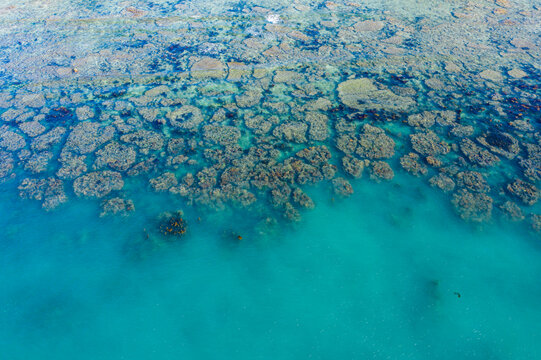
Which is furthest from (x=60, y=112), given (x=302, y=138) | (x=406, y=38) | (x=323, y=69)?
(x=406, y=38)

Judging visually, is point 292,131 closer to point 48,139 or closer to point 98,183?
point 98,183

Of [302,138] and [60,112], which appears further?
[60,112]

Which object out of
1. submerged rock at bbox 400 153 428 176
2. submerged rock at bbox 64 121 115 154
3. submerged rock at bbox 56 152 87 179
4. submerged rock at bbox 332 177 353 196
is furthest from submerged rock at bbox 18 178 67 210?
submerged rock at bbox 400 153 428 176

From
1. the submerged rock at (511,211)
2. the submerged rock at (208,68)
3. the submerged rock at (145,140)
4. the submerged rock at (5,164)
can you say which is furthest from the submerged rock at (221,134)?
the submerged rock at (511,211)

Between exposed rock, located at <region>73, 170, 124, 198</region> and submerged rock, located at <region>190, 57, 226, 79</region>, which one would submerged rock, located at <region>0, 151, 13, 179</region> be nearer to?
exposed rock, located at <region>73, 170, 124, 198</region>

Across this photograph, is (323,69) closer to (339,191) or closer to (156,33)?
(339,191)

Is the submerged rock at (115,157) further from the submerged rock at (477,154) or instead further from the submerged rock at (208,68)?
the submerged rock at (477,154)
